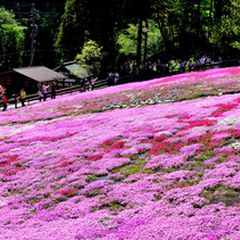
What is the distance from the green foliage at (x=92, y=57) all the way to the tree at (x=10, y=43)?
147 ft

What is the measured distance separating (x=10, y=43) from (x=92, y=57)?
50.3 m

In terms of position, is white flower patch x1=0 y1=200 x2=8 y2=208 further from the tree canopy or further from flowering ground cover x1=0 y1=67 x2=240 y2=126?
the tree canopy

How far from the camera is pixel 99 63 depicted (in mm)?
70750

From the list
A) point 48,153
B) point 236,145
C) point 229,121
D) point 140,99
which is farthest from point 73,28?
point 236,145

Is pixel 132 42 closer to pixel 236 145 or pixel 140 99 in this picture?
pixel 140 99

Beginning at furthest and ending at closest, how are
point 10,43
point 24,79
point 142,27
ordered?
point 10,43 → point 142,27 → point 24,79

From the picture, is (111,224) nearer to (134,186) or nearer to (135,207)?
(135,207)

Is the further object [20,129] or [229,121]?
[20,129]

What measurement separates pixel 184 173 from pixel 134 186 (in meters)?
1.77

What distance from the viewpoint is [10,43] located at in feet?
367

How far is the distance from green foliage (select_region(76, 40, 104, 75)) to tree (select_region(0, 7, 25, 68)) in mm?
44899

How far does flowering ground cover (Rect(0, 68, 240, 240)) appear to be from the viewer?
32.1ft

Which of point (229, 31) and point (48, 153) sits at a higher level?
point (229, 31)

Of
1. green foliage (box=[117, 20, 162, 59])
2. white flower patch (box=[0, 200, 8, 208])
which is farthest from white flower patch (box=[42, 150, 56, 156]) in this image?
green foliage (box=[117, 20, 162, 59])
